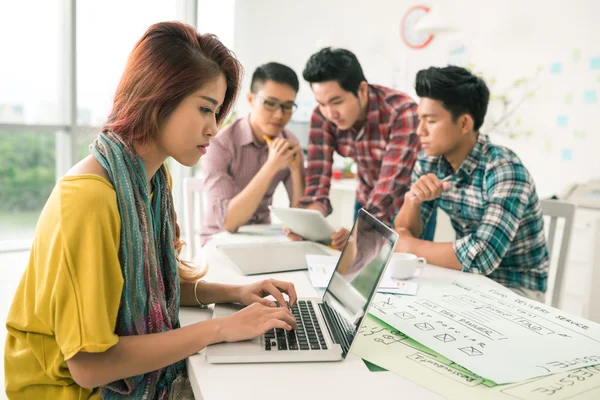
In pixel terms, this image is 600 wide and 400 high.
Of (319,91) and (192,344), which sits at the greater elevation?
(319,91)

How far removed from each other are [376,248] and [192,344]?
0.39 meters

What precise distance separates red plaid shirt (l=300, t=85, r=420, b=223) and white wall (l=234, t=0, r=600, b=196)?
1.60 meters

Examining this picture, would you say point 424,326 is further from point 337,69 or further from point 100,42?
point 100,42

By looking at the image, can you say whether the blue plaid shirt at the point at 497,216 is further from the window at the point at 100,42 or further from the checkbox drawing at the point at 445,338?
the window at the point at 100,42

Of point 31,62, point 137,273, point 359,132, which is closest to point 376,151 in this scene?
point 359,132

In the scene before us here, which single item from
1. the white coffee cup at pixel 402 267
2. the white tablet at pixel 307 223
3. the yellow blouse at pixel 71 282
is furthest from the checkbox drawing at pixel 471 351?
the white tablet at pixel 307 223

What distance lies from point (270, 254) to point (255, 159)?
83cm

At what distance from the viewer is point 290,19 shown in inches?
178

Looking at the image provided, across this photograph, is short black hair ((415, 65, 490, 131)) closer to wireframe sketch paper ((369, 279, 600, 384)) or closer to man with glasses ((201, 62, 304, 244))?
man with glasses ((201, 62, 304, 244))

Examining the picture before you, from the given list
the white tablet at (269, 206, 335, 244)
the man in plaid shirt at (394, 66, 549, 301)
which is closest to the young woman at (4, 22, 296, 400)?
the white tablet at (269, 206, 335, 244)

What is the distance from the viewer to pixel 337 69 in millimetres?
2088

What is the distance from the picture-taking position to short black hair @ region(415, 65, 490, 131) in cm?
176

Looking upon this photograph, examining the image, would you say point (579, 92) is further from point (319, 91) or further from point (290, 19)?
point (290, 19)

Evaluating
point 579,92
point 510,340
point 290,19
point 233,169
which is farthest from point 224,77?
point 290,19
